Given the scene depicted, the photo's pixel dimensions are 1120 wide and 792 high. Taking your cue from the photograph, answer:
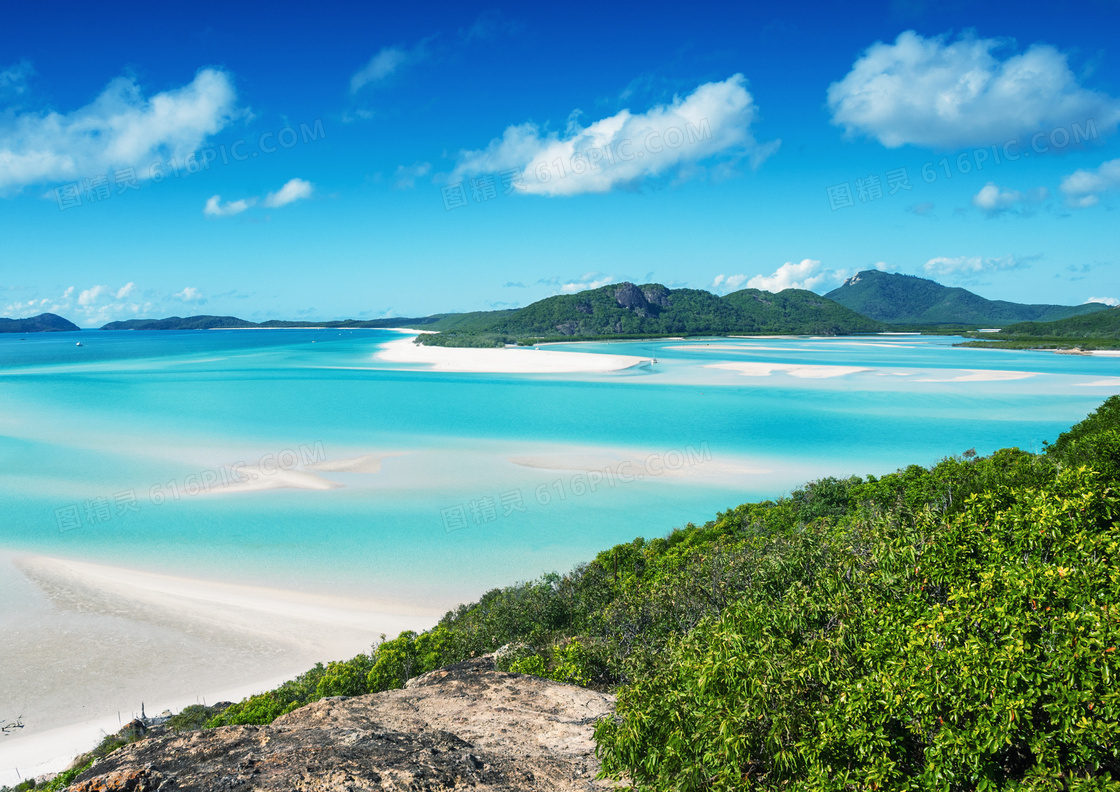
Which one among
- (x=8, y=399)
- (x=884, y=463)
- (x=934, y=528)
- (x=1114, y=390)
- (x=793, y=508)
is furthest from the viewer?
(x=8, y=399)

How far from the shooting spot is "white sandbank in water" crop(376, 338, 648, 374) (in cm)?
7950

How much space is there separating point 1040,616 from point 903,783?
5.47 feet

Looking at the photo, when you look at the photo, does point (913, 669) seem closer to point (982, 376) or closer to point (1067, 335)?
point (982, 376)

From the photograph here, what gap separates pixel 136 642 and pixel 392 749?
11485 millimetres

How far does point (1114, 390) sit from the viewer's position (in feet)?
178

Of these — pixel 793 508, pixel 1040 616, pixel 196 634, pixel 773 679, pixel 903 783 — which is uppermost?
pixel 1040 616

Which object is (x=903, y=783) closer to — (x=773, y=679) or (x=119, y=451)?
(x=773, y=679)

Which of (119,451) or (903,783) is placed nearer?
(903,783)

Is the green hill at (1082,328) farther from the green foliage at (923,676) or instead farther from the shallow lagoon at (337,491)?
the green foliage at (923,676)

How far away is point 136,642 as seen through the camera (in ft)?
49.8

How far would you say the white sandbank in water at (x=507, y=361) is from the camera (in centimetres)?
7950

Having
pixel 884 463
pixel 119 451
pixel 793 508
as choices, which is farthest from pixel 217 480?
pixel 884 463

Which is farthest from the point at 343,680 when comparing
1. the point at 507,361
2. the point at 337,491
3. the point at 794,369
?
the point at 507,361

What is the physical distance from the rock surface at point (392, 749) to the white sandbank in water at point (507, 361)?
66560 millimetres
